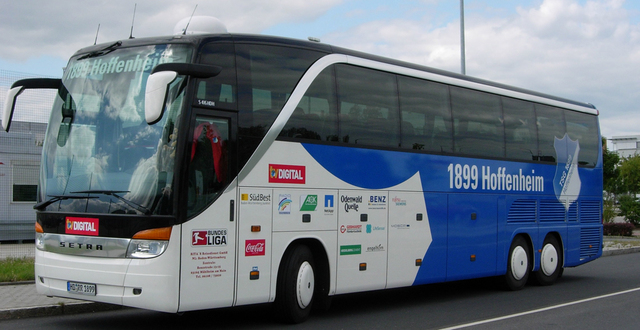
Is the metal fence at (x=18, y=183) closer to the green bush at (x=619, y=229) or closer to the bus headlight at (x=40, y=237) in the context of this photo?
the bus headlight at (x=40, y=237)

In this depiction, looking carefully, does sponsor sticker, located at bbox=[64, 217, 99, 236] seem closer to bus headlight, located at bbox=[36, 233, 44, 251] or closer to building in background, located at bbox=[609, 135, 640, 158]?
bus headlight, located at bbox=[36, 233, 44, 251]

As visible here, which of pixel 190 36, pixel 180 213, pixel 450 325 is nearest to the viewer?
pixel 180 213

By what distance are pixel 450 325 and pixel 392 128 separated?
3370 millimetres

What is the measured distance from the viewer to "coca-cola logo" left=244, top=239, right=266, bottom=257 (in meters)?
8.88

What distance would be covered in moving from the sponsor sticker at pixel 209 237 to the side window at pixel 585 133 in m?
10.5

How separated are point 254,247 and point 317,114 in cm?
224

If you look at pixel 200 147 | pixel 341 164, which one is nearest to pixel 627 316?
pixel 341 164

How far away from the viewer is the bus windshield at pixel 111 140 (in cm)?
807

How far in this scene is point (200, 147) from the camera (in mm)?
8375

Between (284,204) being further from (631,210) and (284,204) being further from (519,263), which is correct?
(631,210)

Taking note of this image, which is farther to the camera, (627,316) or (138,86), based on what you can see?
(627,316)

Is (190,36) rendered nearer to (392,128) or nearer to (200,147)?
(200,147)

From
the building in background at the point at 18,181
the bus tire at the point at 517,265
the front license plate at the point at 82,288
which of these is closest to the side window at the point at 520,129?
the bus tire at the point at 517,265

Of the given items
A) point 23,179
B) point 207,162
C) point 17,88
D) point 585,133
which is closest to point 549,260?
point 585,133
